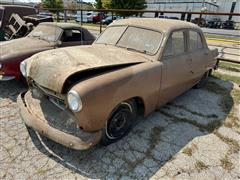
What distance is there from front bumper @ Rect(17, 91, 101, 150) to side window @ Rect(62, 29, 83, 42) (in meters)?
2.80

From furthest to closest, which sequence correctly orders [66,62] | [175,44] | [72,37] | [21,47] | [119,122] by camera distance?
[72,37], [21,47], [175,44], [119,122], [66,62]

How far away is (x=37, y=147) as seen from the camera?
2.93 metres

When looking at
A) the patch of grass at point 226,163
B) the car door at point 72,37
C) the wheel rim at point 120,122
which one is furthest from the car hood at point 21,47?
the patch of grass at point 226,163

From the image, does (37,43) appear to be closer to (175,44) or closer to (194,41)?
(175,44)

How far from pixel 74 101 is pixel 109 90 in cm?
44

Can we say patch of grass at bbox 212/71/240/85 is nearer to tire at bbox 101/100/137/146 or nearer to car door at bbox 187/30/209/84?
car door at bbox 187/30/209/84

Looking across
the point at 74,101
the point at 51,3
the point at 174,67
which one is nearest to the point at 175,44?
the point at 174,67

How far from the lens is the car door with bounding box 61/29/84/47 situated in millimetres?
5445

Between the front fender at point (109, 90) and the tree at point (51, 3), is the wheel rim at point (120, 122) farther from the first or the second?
the tree at point (51, 3)

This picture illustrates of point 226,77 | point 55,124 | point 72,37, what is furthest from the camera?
point 226,77

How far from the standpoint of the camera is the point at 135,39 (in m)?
3.71

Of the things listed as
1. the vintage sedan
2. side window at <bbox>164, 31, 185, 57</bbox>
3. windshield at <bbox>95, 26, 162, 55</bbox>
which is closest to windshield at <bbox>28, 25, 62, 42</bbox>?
the vintage sedan

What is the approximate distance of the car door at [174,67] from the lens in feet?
11.4

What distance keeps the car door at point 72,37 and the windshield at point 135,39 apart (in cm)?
168
